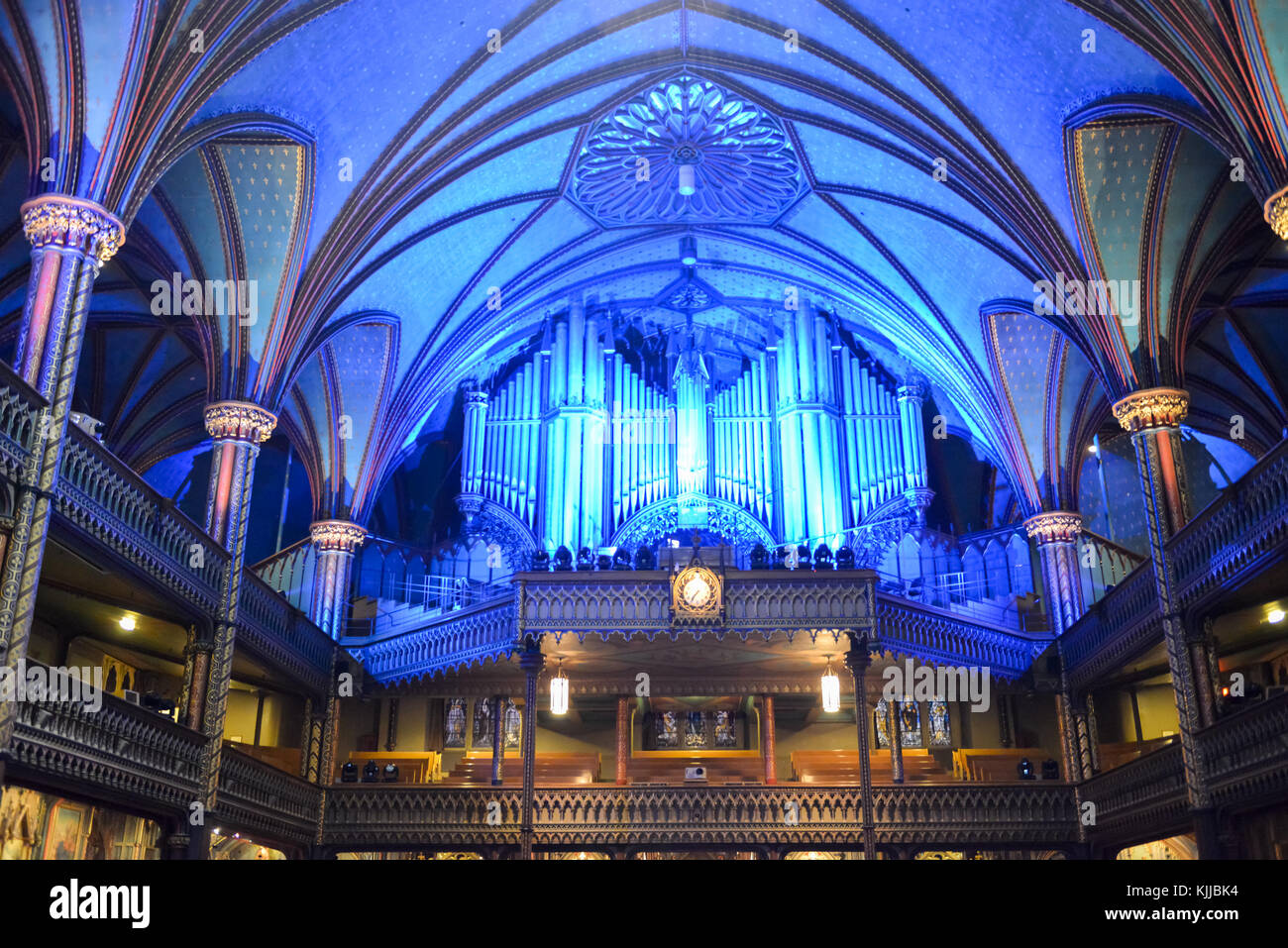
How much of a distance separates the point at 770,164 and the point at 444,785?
13.6m

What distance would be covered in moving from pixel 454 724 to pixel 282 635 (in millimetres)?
6301

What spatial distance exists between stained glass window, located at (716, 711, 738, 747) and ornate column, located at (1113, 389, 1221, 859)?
10.4 meters

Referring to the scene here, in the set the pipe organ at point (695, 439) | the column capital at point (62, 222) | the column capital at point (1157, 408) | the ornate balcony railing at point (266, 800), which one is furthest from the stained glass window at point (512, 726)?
the column capital at point (62, 222)

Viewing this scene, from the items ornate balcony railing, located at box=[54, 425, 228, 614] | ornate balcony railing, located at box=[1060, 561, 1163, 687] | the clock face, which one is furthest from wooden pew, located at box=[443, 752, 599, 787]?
ornate balcony railing, located at box=[1060, 561, 1163, 687]

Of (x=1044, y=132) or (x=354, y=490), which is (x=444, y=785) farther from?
(x=1044, y=132)

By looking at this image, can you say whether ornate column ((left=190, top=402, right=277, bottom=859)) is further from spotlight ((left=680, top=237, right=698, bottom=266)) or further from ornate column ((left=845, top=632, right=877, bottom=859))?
spotlight ((left=680, top=237, right=698, bottom=266))

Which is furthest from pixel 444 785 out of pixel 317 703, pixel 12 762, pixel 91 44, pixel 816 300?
pixel 816 300

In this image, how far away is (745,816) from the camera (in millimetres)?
19359

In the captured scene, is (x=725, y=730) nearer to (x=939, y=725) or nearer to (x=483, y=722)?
(x=939, y=725)

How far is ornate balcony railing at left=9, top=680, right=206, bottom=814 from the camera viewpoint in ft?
39.1

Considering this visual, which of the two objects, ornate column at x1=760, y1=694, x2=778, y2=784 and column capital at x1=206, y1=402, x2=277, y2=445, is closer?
column capital at x1=206, y1=402, x2=277, y2=445

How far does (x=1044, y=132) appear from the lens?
18.0 m

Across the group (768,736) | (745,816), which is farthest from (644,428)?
(745,816)

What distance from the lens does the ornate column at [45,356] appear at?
11.6 metres
